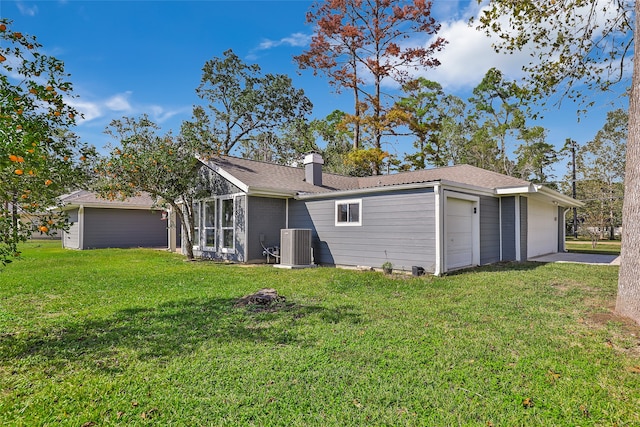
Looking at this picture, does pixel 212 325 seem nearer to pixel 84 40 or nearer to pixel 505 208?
pixel 84 40

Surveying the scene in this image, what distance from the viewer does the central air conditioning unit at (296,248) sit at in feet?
33.6

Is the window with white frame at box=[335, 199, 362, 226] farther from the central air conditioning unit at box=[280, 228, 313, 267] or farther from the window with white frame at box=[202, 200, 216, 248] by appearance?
the window with white frame at box=[202, 200, 216, 248]

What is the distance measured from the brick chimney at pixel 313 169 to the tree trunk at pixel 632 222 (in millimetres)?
9937

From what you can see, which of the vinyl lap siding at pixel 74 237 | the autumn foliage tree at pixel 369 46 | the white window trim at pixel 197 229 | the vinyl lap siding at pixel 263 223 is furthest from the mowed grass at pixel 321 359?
the autumn foliage tree at pixel 369 46

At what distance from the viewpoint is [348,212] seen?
10.3 metres

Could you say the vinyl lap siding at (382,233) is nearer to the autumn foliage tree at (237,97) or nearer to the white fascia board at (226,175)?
the white fascia board at (226,175)

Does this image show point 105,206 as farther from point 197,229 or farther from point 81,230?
point 197,229

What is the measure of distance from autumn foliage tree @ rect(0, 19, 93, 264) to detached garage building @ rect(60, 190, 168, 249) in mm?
14202

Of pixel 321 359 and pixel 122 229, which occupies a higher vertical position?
pixel 122 229

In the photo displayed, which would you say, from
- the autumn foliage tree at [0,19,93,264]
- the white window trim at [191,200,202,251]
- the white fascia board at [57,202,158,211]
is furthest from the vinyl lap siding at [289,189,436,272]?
the white fascia board at [57,202,158,211]

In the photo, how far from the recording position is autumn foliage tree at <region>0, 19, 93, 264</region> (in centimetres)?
308

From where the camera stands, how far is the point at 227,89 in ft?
81.3

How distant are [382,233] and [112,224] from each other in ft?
51.0

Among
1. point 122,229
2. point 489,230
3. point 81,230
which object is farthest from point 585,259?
point 81,230
